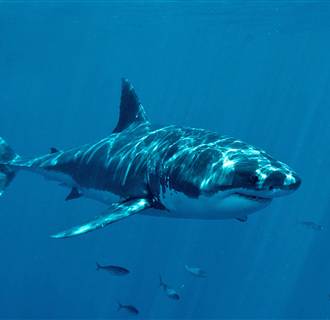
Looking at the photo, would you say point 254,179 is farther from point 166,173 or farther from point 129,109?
point 129,109

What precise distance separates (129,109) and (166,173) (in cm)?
318

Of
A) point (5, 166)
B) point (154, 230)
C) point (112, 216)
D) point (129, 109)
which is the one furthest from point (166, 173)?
point (154, 230)

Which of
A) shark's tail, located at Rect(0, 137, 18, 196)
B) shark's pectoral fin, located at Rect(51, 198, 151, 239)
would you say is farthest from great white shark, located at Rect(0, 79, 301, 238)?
shark's tail, located at Rect(0, 137, 18, 196)

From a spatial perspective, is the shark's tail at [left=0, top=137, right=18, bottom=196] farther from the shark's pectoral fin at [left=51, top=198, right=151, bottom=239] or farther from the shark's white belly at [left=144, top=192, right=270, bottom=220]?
the shark's white belly at [left=144, top=192, right=270, bottom=220]

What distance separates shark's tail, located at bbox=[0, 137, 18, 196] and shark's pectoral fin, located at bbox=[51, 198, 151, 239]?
186 inches

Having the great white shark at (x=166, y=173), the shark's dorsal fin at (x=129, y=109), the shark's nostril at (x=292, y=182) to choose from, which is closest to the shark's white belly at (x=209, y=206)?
the great white shark at (x=166, y=173)

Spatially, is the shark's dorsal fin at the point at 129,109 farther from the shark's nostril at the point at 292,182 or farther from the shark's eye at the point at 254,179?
the shark's nostril at the point at 292,182

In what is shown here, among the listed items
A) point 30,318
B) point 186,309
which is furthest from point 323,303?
point 30,318

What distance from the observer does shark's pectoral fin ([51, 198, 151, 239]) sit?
19.0ft

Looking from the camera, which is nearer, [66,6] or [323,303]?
[323,303]

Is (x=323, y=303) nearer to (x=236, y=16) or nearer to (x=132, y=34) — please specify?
(x=236, y=16)

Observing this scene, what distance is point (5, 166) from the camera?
10.5 m

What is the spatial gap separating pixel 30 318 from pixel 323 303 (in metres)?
19.2

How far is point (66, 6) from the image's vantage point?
34.9 meters
